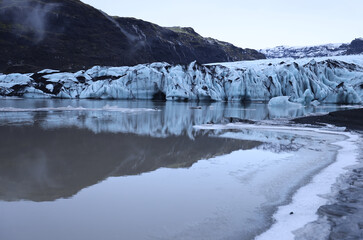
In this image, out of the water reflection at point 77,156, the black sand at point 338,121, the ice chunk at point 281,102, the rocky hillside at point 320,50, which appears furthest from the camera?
the rocky hillside at point 320,50

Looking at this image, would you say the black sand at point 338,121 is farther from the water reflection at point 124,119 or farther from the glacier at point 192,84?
the glacier at point 192,84

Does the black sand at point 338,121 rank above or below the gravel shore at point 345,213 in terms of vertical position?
below

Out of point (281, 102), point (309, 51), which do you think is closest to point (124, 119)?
point (281, 102)

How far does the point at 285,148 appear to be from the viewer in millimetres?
6980

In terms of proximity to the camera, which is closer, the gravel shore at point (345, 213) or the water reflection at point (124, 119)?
the gravel shore at point (345, 213)

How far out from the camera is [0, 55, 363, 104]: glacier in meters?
32.9

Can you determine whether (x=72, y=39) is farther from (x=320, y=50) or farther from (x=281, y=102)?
(x=320, y=50)

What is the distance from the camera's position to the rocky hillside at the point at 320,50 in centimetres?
11981

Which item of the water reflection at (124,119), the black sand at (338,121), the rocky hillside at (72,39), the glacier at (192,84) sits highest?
the rocky hillside at (72,39)

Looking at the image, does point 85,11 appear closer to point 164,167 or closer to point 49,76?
point 49,76

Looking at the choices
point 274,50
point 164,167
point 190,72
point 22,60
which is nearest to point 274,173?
point 164,167

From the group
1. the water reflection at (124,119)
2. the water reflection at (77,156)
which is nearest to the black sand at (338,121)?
the water reflection at (124,119)

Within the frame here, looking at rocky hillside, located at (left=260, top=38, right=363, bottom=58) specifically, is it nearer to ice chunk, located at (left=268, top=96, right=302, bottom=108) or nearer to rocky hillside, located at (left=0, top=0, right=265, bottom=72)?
rocky hillside, located at (left=0, top=0, right=265, bottom=72)

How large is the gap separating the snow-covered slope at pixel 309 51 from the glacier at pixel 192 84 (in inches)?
3899
